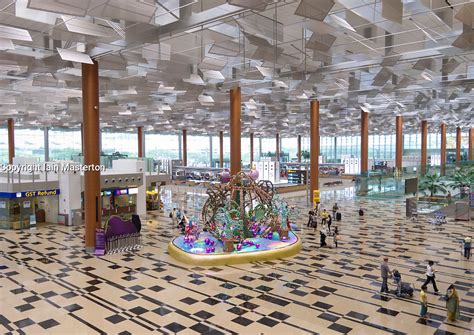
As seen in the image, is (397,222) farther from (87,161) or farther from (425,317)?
(87,161)

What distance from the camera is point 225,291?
10.8 metres

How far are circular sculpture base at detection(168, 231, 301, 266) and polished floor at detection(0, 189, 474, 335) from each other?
0.37 meters

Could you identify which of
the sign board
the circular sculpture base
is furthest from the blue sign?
the circular sculpture base

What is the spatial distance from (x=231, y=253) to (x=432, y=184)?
21107 millimetres

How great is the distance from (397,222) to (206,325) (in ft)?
52.6

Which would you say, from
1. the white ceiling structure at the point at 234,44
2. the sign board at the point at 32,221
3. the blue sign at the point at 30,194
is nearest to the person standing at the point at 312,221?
the white ceiling structure at the point at 234,44

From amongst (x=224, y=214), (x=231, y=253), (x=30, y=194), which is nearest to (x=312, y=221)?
(x=224, y=214)

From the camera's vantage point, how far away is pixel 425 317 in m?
8.83

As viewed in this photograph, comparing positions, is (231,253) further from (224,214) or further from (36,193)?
(36,193)

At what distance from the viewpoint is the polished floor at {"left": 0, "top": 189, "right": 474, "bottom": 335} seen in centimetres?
859

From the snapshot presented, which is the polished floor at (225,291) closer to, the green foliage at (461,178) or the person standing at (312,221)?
the person standing at (312,221)

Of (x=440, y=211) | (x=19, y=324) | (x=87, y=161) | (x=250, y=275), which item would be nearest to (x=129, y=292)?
(x=19, y=324)

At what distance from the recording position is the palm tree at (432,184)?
29188mm

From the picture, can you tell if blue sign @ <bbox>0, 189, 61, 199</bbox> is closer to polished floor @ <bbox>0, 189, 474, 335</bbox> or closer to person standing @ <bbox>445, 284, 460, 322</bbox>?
polished floor @ <bbox>0, 189, 474, 335</bbox>
